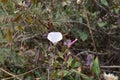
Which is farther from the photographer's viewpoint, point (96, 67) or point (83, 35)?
point (83, 35)

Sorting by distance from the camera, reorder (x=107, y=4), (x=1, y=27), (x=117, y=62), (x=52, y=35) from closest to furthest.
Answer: (x=52, y=35) < (x=1, y=27) < (x=117, y=62) < (x=107, y=4)

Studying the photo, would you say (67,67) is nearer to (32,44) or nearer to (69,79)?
(69,79)

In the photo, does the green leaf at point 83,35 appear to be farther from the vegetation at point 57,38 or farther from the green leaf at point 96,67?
the green leaf at point 96,67

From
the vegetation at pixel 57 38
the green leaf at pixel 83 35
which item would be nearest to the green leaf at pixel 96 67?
the vegetation at pixel 57 38

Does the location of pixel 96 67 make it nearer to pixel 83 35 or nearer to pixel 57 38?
pixel 57 38

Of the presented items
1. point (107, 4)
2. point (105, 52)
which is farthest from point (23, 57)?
point (107, 4)

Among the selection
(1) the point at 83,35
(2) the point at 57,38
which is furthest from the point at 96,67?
(1) the point at 83,35

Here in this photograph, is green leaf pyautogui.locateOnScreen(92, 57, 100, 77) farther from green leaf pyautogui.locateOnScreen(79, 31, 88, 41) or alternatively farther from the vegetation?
green leaf pyautogui.locateOnScreen(79, 31, 88, 41)

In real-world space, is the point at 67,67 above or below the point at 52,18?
below

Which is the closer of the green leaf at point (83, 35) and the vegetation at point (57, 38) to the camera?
the vegetation at point (57, 38)
